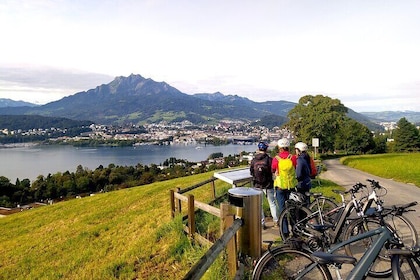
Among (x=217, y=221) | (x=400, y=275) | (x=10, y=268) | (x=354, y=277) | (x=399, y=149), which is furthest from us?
(x=399, y=149)

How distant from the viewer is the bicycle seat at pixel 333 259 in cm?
276

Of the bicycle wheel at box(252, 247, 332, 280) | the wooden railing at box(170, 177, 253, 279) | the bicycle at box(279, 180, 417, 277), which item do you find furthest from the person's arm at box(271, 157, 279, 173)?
the bicycle wheel at box(252, 247, 332, 280)

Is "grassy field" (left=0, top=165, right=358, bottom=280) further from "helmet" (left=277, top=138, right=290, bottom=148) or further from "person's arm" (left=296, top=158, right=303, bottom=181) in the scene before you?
"helmet" (left=277, top=138, right=290, bottom=148)

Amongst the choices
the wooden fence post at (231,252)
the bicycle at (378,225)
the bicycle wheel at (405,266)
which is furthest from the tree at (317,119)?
the bicycle wheel at (405,266)

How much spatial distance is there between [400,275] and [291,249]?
1.06m

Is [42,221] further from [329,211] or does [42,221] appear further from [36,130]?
[36,130]

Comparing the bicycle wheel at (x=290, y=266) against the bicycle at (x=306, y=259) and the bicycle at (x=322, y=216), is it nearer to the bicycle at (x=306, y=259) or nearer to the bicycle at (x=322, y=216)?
the bicycle at (x=306, y=259)

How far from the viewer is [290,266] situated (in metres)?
3.38

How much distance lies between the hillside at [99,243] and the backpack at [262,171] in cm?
194

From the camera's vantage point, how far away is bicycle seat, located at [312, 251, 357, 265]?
2.76m

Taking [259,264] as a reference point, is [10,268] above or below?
below

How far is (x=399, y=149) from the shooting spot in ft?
176

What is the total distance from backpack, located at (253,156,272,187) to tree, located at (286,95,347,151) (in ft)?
114

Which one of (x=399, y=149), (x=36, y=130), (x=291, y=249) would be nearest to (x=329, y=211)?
(x=291, y=249)
